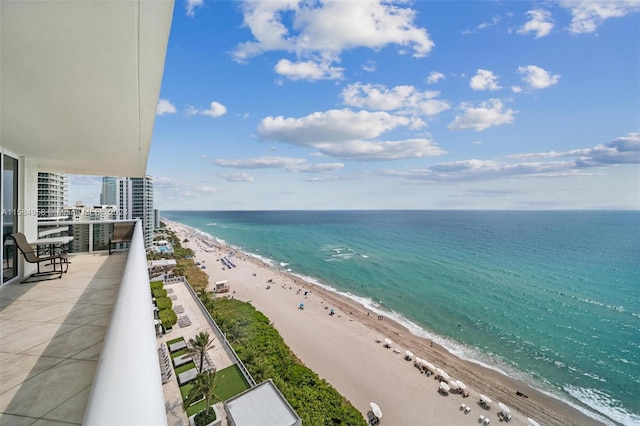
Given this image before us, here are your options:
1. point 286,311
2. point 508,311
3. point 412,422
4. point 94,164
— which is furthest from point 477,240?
point 94,164

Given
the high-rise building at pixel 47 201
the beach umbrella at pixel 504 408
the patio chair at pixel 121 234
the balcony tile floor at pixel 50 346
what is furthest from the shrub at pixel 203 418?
the beach umbrella at pixel 504 408

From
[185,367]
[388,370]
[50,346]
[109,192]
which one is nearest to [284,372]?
[185,367]

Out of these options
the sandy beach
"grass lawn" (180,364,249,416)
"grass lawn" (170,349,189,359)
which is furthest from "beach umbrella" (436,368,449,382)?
"grass lawn" (170,349,189,359)

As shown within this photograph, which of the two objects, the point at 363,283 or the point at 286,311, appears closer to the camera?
the point at 286,311

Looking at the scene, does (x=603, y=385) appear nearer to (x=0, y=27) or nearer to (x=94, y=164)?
(x=0, y=27)

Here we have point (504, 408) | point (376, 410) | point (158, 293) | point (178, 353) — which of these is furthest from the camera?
point (158, 293)

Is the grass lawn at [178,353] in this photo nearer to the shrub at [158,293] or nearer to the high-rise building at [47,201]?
the shrub at [158,293]

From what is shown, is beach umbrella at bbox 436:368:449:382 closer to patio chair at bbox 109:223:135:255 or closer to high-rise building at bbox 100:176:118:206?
patio chair at bbox 109:223:135:255

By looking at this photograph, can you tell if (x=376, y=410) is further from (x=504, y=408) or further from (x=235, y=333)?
(x=235, y=333)
